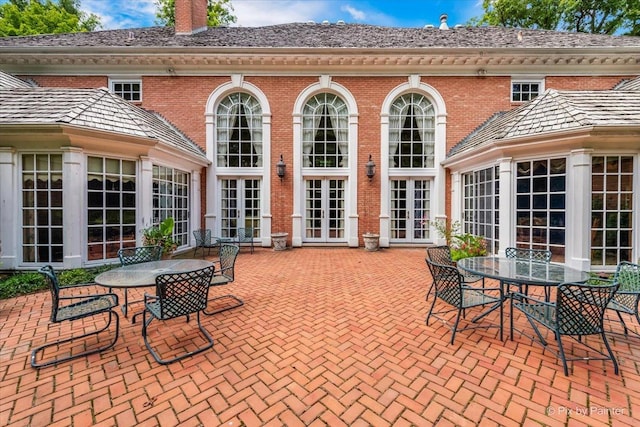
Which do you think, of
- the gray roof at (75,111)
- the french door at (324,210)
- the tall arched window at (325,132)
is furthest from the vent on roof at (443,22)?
the gray roof at (75,111)

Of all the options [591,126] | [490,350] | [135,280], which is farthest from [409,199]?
[135,280]

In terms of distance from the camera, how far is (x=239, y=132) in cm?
991

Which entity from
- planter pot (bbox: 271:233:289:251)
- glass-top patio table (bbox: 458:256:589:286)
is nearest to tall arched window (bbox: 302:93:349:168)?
planter pot (bbox: 271:233:289:251)

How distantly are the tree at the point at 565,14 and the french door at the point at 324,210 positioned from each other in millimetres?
16274

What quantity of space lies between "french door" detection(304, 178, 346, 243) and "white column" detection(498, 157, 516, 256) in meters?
4.92

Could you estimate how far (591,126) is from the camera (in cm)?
544

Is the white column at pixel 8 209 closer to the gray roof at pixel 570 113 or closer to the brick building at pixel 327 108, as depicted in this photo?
the brick building at pixel 327 108

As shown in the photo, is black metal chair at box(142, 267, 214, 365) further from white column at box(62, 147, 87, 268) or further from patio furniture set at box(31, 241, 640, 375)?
white column at box(62, 147, 87, 268)

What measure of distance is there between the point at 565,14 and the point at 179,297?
77.3 feet

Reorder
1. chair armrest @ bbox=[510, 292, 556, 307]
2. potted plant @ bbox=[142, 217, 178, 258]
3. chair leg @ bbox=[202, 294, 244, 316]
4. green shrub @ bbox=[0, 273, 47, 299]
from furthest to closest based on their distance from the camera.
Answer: potted plant @ bbox=[142, 217, 178, 258], green shrub @ bbox=[0, 273, 47, 299], chair leg @ bbox=[202, 294, 244, 316], chair armrest @ bbox=[510, 292, 556, 307]

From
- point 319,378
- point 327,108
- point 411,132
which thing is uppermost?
point 327,108

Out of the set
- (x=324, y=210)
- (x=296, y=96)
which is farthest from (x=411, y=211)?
(x=296, y=96)

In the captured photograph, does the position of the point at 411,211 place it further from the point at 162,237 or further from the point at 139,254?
the point at 139,254

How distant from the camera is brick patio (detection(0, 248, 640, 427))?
214 cm
